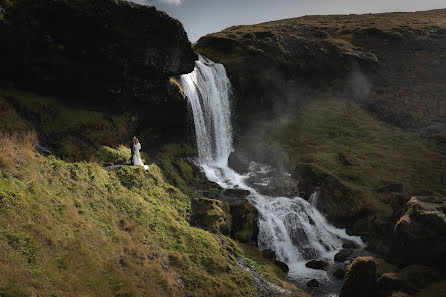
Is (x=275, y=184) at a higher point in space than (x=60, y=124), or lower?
lower

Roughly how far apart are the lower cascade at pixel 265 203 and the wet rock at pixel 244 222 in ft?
2.13

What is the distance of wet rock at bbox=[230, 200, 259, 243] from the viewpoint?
69.5ft

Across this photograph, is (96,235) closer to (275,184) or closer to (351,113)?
(275,184)

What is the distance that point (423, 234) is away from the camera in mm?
19188

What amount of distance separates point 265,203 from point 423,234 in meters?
11.5

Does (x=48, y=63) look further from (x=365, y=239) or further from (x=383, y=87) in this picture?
(x=383, y=87)

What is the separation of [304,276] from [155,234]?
35.4ft

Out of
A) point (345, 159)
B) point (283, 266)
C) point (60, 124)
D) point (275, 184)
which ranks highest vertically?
point (60, 124)

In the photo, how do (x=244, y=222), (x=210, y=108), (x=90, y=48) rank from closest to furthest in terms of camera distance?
(x=90, y=48)
(x=244, y=222)
(x=210, y=108)

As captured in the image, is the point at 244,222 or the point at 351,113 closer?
the point at 244,222

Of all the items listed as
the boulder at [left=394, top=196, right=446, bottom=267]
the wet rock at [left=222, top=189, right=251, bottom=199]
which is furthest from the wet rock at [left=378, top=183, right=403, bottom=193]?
the wet rock at [left=222, top=189, right=251, bottom=199]

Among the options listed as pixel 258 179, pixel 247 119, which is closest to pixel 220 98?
pixel 247 119

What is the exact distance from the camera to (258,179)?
30219 mm

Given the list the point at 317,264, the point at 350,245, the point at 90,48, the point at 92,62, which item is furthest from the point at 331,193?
the point at 90,48
